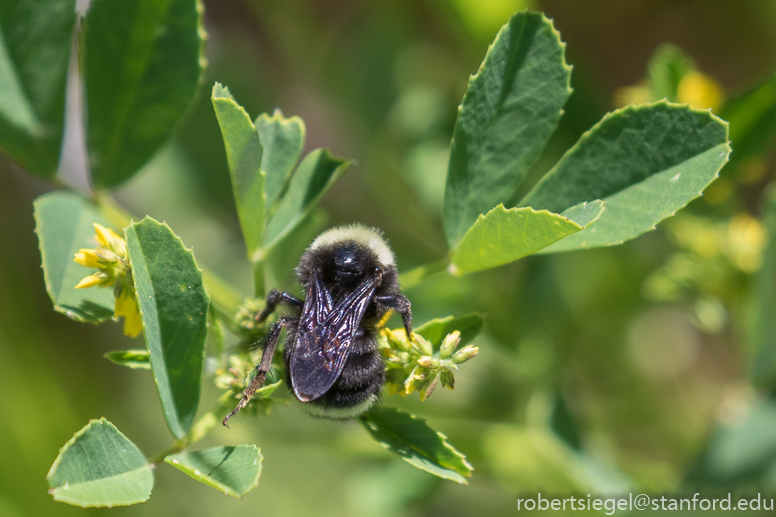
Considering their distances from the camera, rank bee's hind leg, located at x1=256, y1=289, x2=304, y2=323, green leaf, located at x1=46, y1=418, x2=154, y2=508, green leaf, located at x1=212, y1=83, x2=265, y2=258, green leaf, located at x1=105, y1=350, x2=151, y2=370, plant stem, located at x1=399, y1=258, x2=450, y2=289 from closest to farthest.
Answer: green leaf, located at x1=46, y1=418, x2=154, y2=508 < green leaf, located at x1=212, y1=83, x2=265, y2=258 < green leaf, located at x1=105, y1=350, x2=151, y2=370 < bee's hind leg, located at x1=256, y1=289, x2=304, y2=323 < plant stem, located at x1=399, y1=258, x2=450, y2=289

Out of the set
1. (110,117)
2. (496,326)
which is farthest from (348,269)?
(496,326)

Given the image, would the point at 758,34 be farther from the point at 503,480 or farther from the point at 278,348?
the point at 278,348

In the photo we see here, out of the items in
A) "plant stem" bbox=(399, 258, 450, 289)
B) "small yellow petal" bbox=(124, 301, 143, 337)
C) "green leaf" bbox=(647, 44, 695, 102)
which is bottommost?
"small yellow petal" bbox=(124, 301, 143, 337)

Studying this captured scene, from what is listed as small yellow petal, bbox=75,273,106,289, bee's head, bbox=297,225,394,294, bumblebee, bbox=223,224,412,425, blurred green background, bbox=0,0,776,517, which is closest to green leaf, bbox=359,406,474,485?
bumblebee, bbox=223,224,412,425

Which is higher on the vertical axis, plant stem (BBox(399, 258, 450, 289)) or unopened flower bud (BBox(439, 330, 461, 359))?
plant stem (BBox(399, 258, 450, 289))

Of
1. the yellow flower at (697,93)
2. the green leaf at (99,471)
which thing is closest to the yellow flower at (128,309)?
the green leaf at (99,471)

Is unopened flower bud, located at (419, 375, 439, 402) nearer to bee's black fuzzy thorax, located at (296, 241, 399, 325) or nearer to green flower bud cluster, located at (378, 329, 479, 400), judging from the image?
green flower bud cluster, located at (378, 329, 479, 400)

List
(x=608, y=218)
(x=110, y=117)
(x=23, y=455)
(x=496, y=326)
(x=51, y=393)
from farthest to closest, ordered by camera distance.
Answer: (x=51, y=393)
(x=23, y=455)
(x=496, y=326)
(x=110, y=117)
(x=608, y=218)
